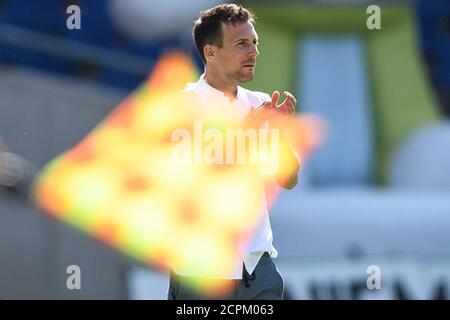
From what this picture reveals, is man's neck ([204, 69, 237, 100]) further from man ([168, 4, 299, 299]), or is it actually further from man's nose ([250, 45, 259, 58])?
man's nose ([250, 45, 259, 58])

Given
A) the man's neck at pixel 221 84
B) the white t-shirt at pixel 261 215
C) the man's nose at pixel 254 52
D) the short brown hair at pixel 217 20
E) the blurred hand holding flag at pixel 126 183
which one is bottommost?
the white t-shirt at pixel 261 215

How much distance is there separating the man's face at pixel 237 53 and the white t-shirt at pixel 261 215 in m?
0.07

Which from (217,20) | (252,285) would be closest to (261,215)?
(252,285)

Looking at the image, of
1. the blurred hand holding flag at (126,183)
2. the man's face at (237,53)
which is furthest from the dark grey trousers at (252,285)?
the blurred hand holding flag at (126,183)

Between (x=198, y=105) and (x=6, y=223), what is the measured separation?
6.45 metres

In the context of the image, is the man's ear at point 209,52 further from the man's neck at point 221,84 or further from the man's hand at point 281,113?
the man's hand at point 281,113

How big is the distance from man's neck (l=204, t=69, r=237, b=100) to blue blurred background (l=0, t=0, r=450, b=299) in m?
5.45

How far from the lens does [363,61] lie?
9.82 meters

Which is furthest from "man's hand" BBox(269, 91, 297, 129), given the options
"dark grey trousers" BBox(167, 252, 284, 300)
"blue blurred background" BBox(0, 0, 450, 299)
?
"blue blurred background" BBox(0, 0, 450, 299)

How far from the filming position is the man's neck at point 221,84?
3.13 meters

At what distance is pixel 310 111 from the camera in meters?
9.34

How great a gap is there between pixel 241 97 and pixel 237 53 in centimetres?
14

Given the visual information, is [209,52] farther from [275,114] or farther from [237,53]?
[275,114]

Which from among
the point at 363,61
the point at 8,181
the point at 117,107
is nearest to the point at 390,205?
the point at 363,61
